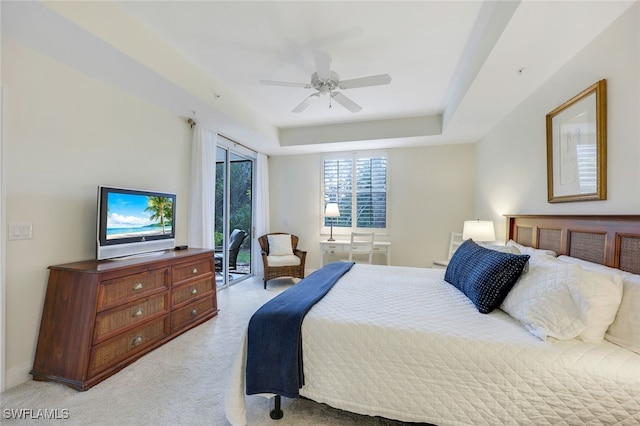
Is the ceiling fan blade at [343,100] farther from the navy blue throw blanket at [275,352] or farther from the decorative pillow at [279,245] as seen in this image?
the decorative pillow at [279,245]

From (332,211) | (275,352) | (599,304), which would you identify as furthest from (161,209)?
(599,304)

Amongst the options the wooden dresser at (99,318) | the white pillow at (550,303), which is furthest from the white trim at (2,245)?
the white pillow at (550,303)

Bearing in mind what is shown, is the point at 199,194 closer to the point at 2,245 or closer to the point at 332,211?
the point at 2,245

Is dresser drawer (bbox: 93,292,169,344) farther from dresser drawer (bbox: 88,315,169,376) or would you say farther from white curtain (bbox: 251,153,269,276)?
white curtain (bbox: 251,153,269,276)

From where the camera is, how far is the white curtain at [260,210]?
5.18m

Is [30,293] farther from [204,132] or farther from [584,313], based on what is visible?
[584,313]

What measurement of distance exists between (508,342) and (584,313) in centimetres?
37

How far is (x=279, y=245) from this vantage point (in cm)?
486

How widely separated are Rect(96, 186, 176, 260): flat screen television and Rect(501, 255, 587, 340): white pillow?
308 centimetres

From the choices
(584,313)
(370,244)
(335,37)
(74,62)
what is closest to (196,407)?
(584,313)

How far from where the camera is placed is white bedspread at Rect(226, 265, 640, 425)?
1166mm

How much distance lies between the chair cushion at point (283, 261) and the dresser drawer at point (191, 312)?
1.30 metres

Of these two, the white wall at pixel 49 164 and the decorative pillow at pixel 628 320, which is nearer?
the decorative pillow at pixel 628 320

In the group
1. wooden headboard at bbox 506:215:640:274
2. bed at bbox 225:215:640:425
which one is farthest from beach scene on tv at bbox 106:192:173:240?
wooden headboard at bbox 506:215:640:274
